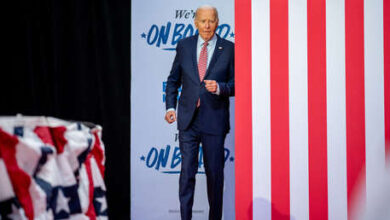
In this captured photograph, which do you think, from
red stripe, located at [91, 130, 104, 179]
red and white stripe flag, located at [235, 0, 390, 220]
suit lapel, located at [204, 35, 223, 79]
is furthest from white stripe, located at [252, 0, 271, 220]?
red stripe, located at [91, 130, 104, 179]

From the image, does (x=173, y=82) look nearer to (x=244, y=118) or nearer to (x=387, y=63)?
(x=244, y=118)

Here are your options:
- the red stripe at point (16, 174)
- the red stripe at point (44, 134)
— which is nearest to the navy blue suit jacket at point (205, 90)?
the red stripe at point (44, 134)

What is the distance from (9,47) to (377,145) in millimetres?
2302

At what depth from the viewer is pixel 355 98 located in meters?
2.04

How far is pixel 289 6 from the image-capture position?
6.78ft

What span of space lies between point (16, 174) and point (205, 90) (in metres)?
1.68

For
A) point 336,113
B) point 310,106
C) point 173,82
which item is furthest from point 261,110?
point 173,82

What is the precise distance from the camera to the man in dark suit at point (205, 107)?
247 cm

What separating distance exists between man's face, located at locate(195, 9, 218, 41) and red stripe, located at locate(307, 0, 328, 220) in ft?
2.49

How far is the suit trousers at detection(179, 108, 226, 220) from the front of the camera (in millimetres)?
2471

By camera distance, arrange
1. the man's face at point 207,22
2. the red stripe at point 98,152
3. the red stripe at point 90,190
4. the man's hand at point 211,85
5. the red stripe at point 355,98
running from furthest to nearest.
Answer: the man's face at point 207,22 → the man's hand at point 211,85 → the red stripe at point 355,98 → the red stripe at point 98,152 → the red stripe at point 90,190

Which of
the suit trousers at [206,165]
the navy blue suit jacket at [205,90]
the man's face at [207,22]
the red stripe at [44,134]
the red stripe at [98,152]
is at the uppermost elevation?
the man's face at [207,22]

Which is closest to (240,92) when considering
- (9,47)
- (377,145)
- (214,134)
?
(214,134)

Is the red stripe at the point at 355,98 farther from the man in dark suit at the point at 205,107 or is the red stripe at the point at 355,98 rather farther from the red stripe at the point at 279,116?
the man in dark suit at the point at 205,107
